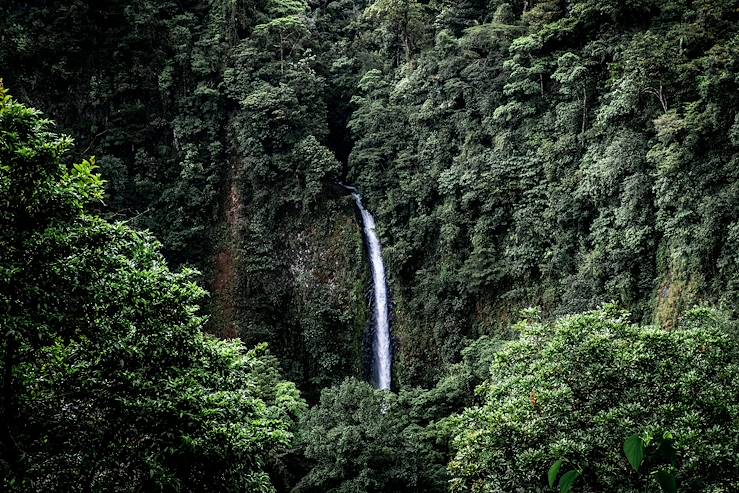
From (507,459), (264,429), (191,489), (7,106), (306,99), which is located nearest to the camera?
(7,106)

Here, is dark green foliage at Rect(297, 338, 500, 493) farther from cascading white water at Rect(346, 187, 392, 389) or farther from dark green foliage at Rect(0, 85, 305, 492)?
cascading white water at Rect(346, 187, 392, 389)

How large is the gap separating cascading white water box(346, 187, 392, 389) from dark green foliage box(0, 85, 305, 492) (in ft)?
42.5

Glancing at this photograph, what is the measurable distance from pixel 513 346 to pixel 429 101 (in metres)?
11.7

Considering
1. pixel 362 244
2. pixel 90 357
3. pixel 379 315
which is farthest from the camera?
pixel 362 244

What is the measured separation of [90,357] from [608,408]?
6.34m

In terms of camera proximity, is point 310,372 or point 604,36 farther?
point 310,372

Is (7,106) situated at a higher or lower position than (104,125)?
lower

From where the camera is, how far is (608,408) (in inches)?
321

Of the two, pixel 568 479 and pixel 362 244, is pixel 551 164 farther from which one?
pixel 568 479

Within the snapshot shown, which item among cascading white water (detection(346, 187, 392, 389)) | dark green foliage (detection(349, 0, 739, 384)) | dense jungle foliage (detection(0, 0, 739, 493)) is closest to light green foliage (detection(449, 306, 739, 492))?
dense jungle foliage (detection(0, 0, 739, 493))

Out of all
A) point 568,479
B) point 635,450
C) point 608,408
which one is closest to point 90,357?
point 568,479

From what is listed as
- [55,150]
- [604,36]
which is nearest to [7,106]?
[55,150]

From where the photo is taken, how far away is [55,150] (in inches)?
239

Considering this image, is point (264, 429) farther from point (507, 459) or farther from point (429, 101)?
point (429, 101)
